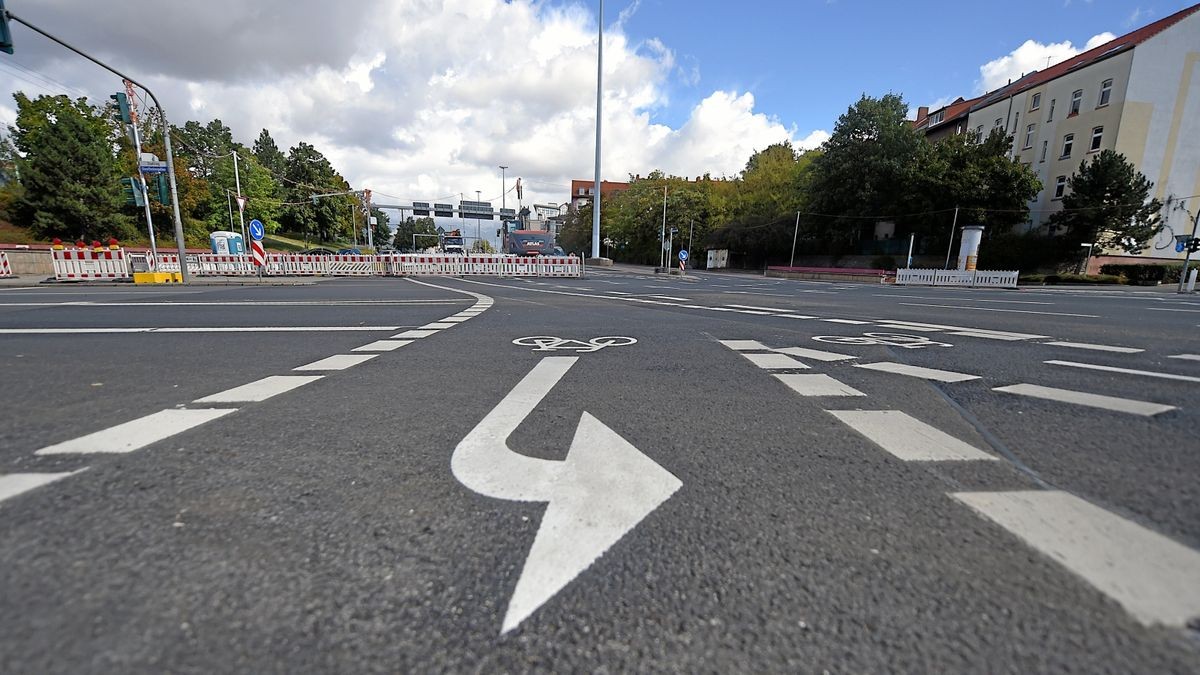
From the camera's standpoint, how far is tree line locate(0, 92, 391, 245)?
30.6m

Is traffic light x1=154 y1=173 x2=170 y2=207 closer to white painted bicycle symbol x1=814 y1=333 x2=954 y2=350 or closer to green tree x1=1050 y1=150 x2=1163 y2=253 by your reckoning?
white painted bicycle symbol x1=814 y1=333 x2=954 y2=350

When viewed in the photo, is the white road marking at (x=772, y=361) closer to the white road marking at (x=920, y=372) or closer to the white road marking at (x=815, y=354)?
the white road marking at (x=815, y=354)

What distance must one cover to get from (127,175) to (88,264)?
1317 centimetres

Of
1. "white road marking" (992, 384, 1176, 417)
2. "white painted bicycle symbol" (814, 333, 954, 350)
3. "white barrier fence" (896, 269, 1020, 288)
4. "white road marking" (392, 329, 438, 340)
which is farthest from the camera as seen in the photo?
"white barrier fence" (896, 269, 1020, 288)

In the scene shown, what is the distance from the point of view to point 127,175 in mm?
26719

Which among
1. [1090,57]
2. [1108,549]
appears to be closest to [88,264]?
[1108,549]

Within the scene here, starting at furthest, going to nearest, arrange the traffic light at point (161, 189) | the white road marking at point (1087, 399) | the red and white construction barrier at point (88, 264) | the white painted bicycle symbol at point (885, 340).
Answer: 1. the red and white construction barrier at point (88, 264)
2. the traffic light at point (161, 189)
3. the white painted bicycle symbol at point (885, 340)
4. the white road marking at point (1087, 399)

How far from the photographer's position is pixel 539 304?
1051 cm

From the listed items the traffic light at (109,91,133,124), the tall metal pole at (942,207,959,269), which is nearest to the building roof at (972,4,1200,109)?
the tall metal pole at (942,207,959,269)

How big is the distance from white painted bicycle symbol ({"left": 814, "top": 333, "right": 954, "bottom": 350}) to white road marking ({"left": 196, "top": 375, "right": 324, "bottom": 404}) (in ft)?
18.0

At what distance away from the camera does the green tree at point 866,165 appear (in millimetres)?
35875

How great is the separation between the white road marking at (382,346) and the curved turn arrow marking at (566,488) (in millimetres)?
2787

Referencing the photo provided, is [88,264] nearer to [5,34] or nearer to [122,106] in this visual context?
[122,106]

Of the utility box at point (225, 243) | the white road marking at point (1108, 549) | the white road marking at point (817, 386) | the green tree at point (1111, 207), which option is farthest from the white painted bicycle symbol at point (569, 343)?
the green tree at point (1111, 207)
